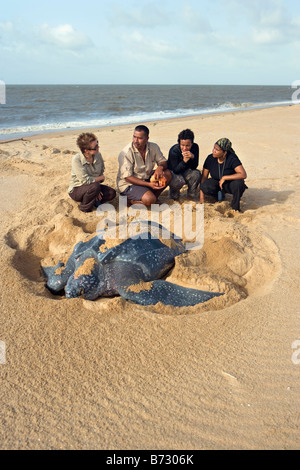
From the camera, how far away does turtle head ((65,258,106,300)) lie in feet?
8.32

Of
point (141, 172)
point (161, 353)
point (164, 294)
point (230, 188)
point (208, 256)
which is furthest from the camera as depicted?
point (141, 172)

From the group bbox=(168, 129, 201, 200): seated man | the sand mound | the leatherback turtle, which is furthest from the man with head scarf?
the leatherback turtle

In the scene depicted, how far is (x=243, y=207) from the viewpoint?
4.29m

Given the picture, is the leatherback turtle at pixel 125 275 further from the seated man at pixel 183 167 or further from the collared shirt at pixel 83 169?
the seated man at pixel 183 167

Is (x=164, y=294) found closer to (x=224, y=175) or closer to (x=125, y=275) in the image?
(x=125, y=275)

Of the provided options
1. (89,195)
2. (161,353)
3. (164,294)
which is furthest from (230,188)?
(161,353)

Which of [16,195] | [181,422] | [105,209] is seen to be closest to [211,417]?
[181,422]

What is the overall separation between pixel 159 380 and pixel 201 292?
2.74 feet

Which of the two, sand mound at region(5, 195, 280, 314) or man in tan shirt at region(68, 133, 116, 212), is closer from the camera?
sand mound at region(5, 195, 280, 314)

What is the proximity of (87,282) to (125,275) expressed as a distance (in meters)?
0.28

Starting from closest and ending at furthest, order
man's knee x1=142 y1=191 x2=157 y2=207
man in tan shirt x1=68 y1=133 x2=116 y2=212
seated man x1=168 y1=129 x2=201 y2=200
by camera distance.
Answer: man in tan shirt x1=68 y1=133 x2=116 y2=212
man's knee x1=142 y1=191 x2=157 y2=207
seated man x1=168 y1=129 x2=201 y2=200

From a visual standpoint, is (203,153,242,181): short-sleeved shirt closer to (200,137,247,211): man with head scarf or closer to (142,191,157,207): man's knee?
(200,137,247,211): man with head scarf

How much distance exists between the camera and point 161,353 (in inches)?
79.9
